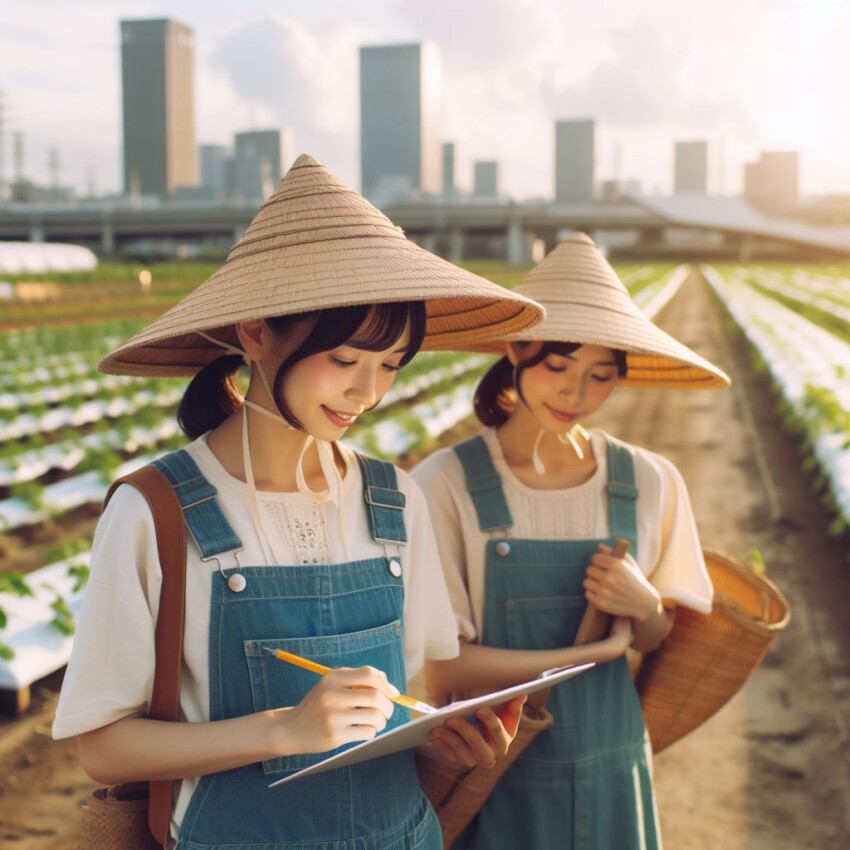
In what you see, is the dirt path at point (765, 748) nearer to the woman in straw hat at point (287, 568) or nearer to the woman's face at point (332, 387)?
the woman in straw hat at point (287, 568)

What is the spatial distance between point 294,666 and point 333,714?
144 millimetres

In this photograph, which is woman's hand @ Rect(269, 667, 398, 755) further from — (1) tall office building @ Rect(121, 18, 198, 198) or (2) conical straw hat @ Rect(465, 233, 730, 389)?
(1) tall office building @ Rect(121, 18, 198, 198)

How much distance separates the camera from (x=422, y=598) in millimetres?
1621

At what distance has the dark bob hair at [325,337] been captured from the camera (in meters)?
1.44

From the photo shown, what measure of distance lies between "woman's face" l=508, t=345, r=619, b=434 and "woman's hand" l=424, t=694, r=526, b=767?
0.67 meters

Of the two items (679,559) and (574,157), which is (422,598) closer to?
(679,559)

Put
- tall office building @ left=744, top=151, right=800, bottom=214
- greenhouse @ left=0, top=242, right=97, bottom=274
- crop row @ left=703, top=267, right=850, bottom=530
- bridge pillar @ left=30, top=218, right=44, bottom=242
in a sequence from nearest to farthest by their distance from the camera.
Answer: crop row @ left=703, top=267, right=850, bottom=530 < greenhouse @ left=0, top=242, right=97, bottom=274 < bridge pillar @ left=30, top=218, right=44, bottom=242 < tall office building @ left=744, top=151, right=800, bottom=214

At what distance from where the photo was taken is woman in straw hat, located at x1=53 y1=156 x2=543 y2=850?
133 cm

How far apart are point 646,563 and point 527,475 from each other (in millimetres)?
291

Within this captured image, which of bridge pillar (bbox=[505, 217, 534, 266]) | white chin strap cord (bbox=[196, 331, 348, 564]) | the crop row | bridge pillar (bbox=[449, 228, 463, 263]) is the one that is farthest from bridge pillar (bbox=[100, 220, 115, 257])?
white chin strap cord (bbox=[196, 331, 348, 564])

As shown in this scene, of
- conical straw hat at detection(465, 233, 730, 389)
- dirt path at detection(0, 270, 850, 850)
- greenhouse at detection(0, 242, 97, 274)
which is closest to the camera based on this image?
conical straw hat at detection(465, 233, 730, 389)

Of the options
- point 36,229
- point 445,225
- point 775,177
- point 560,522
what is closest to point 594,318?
point 560,522

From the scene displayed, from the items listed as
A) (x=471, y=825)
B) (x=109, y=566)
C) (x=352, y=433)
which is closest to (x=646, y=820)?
(x=471, y=825)

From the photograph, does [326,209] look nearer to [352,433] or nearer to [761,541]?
[761,541]
